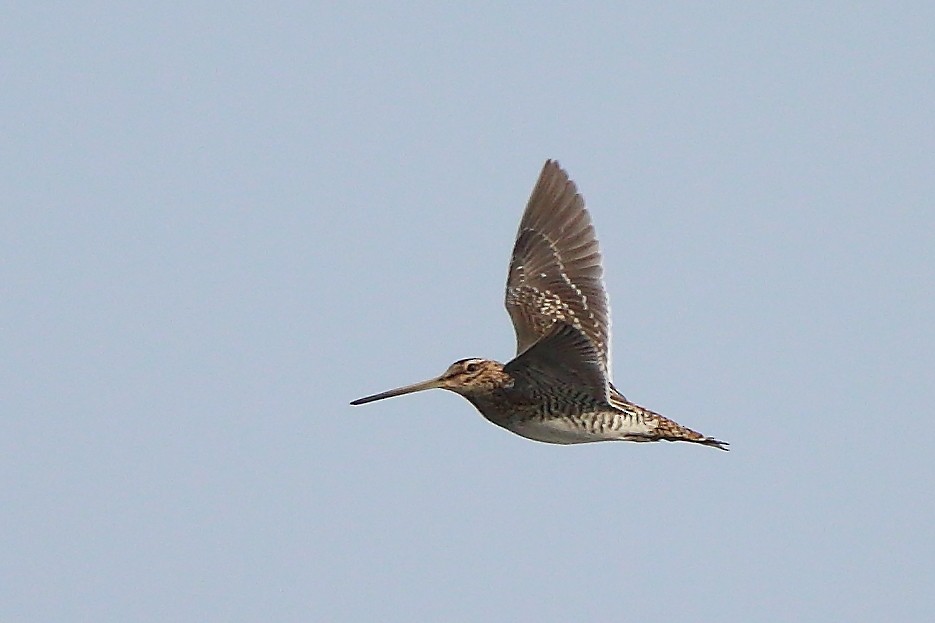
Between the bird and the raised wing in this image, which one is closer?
the raised wing

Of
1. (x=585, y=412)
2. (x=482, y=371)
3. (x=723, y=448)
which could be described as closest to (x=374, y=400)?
(x=482, y=371)

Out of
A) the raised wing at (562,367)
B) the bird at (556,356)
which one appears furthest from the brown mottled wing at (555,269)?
the raised wing at (562,367)

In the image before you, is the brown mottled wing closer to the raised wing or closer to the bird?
the bird

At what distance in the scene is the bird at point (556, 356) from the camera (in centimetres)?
1198

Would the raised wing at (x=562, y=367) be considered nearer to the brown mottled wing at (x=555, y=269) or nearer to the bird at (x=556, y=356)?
the bird at (x=556, y=356)

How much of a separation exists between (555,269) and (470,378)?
2.05 meters

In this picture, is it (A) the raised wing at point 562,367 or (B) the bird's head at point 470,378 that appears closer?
(A) the raised wing at point 562,367

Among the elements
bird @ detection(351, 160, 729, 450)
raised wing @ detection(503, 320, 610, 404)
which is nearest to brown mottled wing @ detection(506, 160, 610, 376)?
bird @ detection(351, 160, 729, 450)

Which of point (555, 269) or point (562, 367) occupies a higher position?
point (555, 269)

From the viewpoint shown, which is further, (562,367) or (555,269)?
(555,269)

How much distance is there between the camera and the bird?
1198 centimetres

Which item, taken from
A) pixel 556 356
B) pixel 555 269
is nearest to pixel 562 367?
pixel 556 356

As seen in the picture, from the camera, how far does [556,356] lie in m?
11.7

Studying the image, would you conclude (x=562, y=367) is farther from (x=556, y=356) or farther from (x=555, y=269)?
(x=555, y=269)
